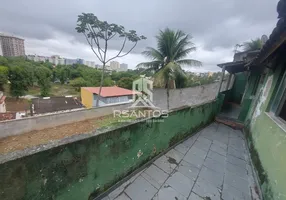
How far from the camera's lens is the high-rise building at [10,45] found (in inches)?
1964

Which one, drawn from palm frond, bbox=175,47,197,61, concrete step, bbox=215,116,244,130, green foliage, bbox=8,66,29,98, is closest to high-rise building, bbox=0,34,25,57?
green foliage, bbox=8,66,29,98

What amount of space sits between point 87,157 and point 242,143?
450 cm

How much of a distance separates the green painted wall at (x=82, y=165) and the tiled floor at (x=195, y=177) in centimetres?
24

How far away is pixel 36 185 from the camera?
112 cm

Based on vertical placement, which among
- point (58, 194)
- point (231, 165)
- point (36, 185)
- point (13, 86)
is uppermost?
point (36, 185)

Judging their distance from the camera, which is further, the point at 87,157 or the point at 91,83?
the point at 91,83

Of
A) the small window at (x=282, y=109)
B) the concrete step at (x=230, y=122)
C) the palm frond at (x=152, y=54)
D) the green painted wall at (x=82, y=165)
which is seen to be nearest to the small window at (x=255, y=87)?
the concrete step at (x=230, y=122)

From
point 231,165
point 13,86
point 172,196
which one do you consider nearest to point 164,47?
point 231,165

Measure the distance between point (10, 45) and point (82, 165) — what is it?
253 ft

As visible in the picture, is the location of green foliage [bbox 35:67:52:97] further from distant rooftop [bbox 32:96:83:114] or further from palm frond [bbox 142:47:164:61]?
palm frond [bbox 142:47:164:61]

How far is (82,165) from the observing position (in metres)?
1.42

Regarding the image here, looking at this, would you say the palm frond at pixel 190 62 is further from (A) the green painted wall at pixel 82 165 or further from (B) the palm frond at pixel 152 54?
(A) the green painted wall at pixel 82 165

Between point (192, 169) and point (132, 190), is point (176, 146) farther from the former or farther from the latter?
point (132, 190)

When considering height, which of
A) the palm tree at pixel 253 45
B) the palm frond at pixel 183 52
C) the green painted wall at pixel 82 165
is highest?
the palm tree at pixel 253 45
